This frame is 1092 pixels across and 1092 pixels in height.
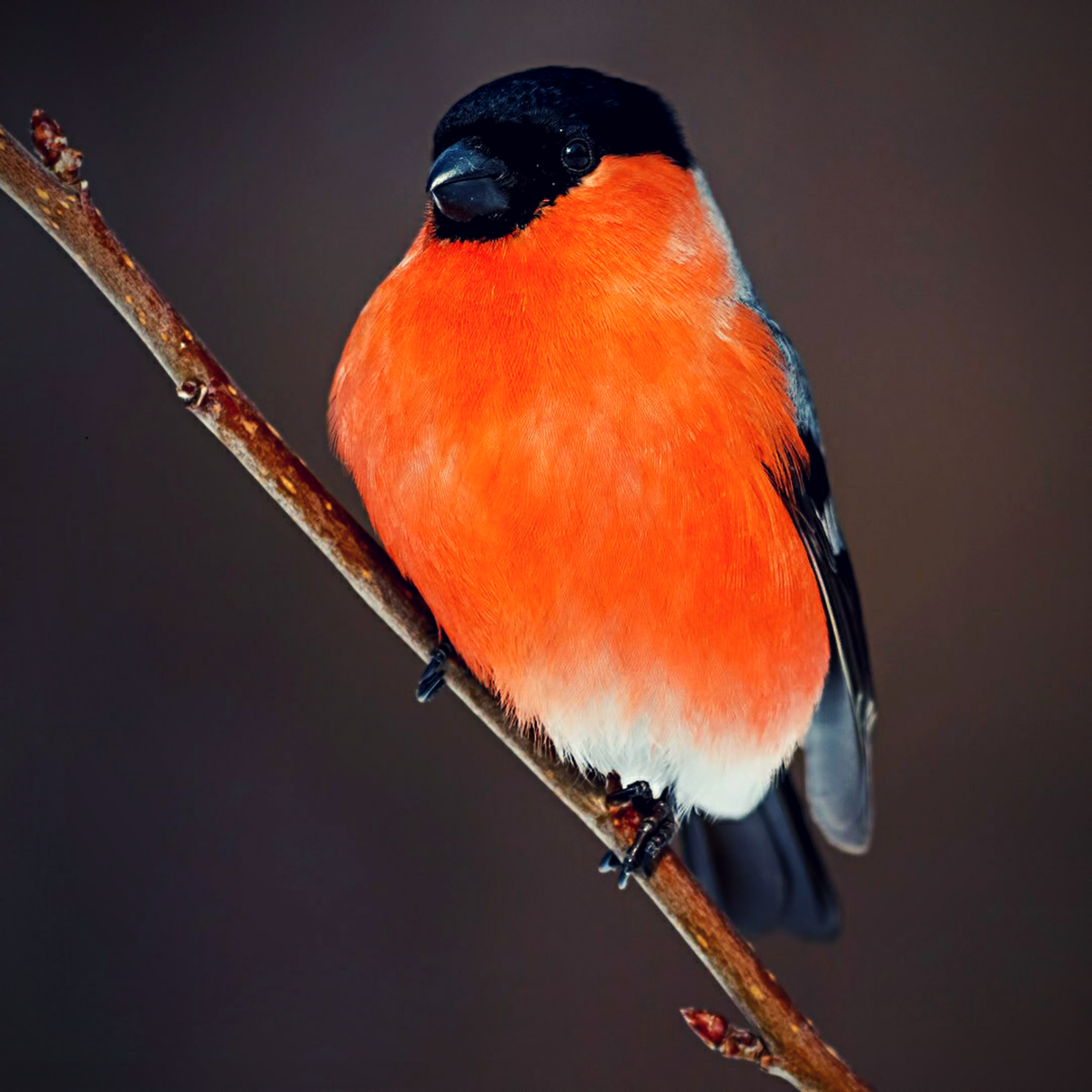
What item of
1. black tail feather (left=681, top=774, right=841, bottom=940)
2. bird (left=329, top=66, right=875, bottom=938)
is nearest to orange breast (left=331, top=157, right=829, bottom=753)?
bird (left=329, top=66, right=875, bottom=938)

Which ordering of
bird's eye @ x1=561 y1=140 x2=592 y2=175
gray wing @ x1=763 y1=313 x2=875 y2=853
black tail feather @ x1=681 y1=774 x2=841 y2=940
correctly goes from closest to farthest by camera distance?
1. bird's eye @ x1=561 y1=140 x2=592 y2=175
2. gray wing @ x1=763 y1=313 x2=875 y2=853
3. black tail feather @ x1=681 y1=774 x2=841 y2=940

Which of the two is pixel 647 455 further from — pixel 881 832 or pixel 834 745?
pixel 881 832

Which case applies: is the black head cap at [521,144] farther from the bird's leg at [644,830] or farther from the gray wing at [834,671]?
the bird's leg at [644,830]

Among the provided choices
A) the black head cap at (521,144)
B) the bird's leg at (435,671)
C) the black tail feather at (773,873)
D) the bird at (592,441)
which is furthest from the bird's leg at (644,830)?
the black head cap at (521,144)

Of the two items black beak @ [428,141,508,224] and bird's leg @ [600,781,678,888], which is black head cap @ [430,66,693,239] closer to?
black beak @ [428,141,508,224]

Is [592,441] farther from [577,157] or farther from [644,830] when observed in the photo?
[644,830]

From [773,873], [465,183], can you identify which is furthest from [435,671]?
[773,873]

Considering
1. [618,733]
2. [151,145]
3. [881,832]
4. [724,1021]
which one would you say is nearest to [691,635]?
[618,733]
